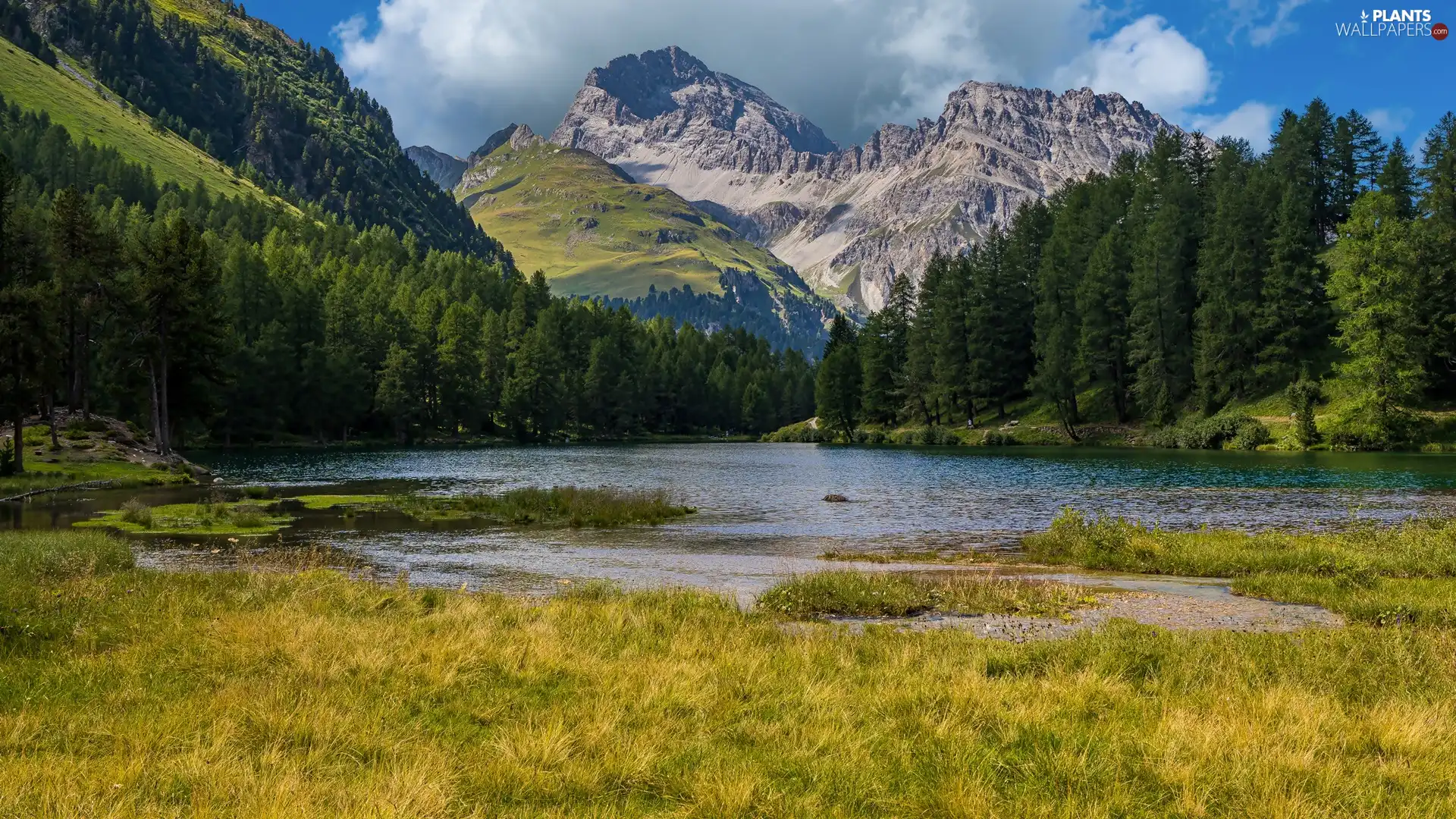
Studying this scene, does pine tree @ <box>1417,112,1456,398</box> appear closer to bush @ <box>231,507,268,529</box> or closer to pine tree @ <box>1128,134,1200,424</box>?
pine tree @ <box>1128,134,1200,424</box>

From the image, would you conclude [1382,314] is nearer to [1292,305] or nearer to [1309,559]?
[1292,305]

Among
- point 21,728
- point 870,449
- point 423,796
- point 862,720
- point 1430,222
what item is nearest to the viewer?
point 423,796

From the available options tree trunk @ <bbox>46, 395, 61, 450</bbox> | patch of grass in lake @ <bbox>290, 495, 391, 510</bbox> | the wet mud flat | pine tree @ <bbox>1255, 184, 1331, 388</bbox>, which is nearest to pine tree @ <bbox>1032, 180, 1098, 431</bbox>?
pine tree @ <bbox>1255, 184, 1331, 388</bbox>

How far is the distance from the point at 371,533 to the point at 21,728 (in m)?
28.9

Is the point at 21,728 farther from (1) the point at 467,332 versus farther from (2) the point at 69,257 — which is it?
(1) the point at 467,332

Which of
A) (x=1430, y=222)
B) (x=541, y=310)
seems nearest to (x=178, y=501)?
(x=1430, y=222)

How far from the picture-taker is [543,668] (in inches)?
483

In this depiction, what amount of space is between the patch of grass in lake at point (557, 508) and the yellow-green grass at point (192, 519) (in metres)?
7.04

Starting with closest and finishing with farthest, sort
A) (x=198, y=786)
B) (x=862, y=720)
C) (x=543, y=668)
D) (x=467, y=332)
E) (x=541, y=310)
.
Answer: (x=198, y=786) → (x=862, y=720) → (x=543, y=668) → (x=467, y=332) → (x=541, y=310)

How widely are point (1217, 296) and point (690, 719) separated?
95.8m

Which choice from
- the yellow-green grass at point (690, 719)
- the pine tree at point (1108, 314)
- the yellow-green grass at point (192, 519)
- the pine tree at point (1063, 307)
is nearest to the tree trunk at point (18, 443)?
the yellow-green grass at point (192, 519)

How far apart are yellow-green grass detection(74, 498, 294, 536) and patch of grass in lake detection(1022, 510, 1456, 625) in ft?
105

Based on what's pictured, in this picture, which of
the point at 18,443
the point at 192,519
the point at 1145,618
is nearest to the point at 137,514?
the point at 192,519

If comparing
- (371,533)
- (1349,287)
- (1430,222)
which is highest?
(1430,222)
